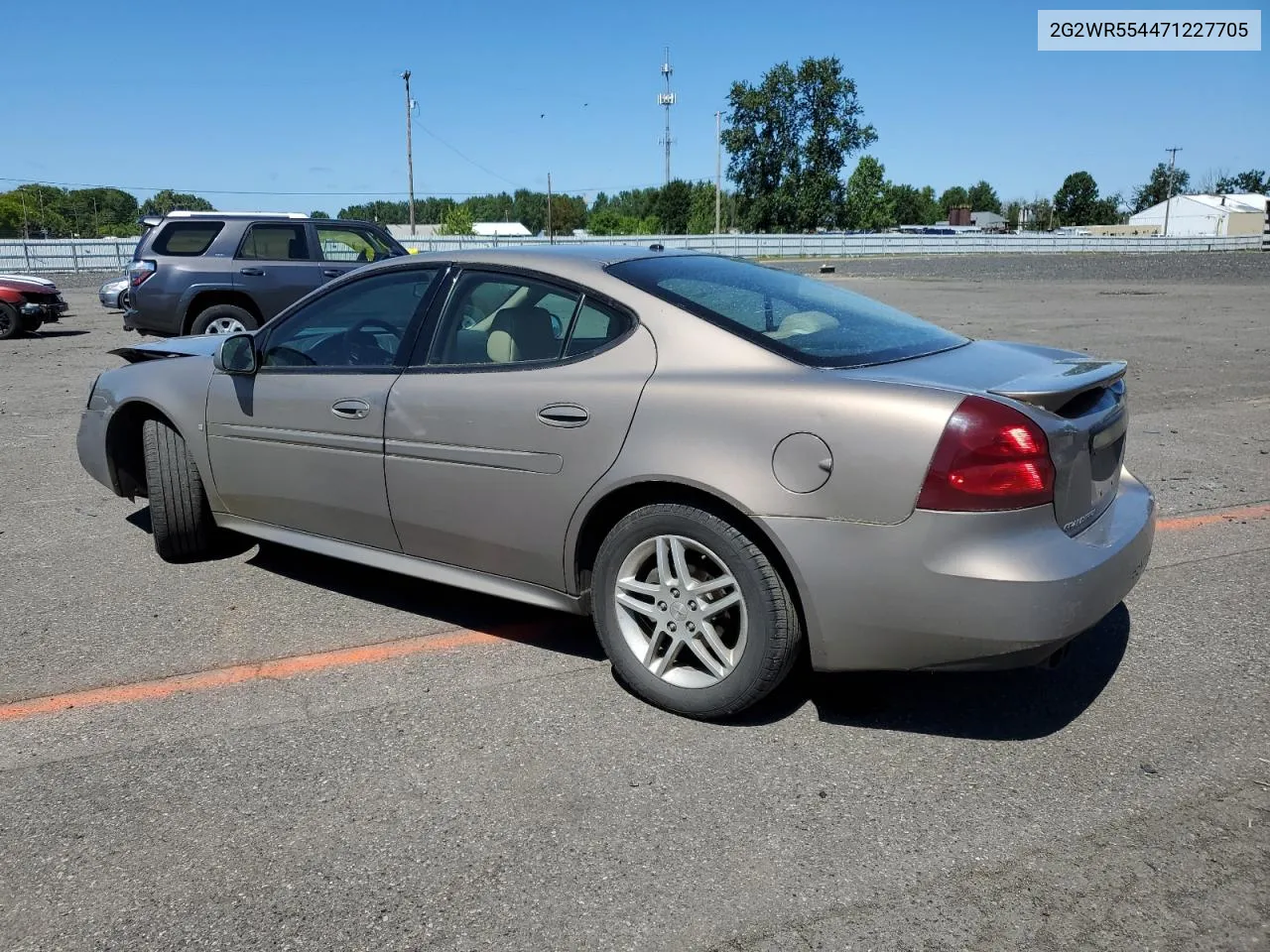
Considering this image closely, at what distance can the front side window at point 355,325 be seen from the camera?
4121mm

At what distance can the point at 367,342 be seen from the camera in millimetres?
4266

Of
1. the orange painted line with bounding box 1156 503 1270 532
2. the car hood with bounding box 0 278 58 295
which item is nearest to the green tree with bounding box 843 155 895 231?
the car hood with bounding box 0 278 58 295

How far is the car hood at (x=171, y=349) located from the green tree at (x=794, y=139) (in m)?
91.2

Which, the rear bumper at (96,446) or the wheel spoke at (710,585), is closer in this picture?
the wheel spoke at (710,585)

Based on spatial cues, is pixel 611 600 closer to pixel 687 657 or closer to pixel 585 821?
pixel 687 657

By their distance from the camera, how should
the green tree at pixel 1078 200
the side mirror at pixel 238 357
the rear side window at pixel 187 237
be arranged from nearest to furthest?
1. the side mirror at pixel 238 357
2. the rear side window at pixel 187 237
3. the green tree at pixel 1078 200

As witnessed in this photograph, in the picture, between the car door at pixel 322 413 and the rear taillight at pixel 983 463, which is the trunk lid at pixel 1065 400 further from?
the car door at pixel 322 413

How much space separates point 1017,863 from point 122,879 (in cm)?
225

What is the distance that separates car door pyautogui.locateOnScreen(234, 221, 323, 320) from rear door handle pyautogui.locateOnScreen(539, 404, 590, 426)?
33.2 ft

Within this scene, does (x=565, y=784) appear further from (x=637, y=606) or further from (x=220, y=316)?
(x=220, y=316)

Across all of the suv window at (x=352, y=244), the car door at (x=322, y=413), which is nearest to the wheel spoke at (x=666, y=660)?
the car door at (x=322, y=413)

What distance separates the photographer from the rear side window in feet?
41.4

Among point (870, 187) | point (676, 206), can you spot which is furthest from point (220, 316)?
point (870, 187)

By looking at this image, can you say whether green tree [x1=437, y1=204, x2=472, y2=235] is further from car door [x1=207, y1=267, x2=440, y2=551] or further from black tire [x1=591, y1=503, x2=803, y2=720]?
black tire [x1=591, y1=503, x2=803, y2=720]
